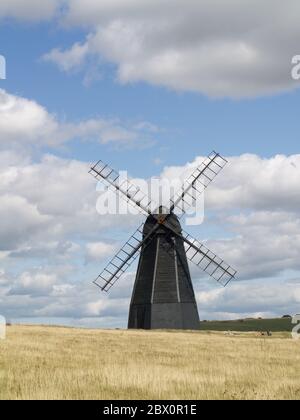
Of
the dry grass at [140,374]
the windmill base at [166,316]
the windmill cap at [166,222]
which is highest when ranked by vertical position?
the windmill cap at [166,222]

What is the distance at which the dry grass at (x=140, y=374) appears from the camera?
49.6 feet

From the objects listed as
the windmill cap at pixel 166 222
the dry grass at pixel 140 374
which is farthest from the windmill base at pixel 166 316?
the dry grass at pixel 140 374

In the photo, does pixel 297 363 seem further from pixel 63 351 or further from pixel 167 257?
pixel 167 257

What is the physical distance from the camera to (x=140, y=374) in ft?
60.3

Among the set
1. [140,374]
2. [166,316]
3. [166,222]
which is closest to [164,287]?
[166,316]

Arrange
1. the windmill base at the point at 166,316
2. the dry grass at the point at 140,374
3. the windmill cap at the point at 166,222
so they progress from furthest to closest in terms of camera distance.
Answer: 1. the windmill cap at the point at 166,222
2. the windmill base at the point at 166,316
3. the dry grass at the point at 140,374

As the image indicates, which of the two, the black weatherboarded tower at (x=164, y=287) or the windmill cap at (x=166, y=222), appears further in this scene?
the windmill cap at (x=166, y=222)

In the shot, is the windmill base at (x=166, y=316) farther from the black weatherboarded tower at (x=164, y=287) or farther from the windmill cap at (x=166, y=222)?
the windmill cap at (x=166, y=222)

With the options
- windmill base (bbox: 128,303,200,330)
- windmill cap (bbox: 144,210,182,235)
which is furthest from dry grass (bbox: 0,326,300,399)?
windmill cap (bbox: 144,210,182,235)

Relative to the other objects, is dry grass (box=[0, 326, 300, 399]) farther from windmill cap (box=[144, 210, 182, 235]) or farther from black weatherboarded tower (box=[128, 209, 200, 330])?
windmill cap (box=[144, 210, 182, 235])
